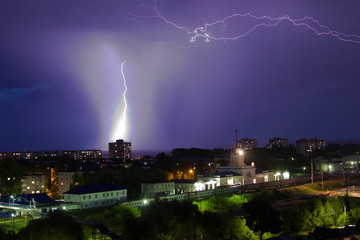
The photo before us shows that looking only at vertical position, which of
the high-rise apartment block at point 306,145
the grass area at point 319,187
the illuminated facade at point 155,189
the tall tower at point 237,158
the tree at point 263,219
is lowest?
the grass area at point 319,187

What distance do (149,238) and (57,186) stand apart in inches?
1451

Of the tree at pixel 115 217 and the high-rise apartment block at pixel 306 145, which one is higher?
the high-rise apartment block at pixel 306 145

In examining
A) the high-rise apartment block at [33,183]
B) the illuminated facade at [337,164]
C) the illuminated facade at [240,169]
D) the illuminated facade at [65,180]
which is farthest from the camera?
the illuminated facade at [337,164]

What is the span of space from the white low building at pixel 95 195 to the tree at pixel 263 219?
11477mm

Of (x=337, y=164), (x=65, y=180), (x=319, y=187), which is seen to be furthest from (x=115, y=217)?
(x=337, y=164)

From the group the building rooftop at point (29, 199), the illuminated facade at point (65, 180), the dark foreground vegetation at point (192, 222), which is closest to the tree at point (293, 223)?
the dark foreground vegetation at point (192, 222)

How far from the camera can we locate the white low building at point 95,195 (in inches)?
1249

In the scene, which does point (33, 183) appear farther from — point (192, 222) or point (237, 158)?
point (192, 222)

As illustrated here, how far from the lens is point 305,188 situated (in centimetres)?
5066

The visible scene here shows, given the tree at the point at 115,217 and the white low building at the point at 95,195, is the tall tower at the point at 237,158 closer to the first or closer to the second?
the white low building at the point at 95,195

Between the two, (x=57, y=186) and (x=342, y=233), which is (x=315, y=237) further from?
(x=57, y=186)

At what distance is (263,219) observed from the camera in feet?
83.9

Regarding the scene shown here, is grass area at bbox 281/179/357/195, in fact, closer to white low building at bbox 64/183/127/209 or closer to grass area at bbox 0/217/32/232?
white low building at bbox 64/183/127/209

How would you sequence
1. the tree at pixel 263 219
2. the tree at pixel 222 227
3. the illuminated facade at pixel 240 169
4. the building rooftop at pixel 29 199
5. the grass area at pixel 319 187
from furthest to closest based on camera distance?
the illuminated facade at pixel 240 169 < the grass area at pixel 319 187 < the building rooftop at pixel 29 199 < the tree at pixel 263 219 < the tree at pixel 222 227
